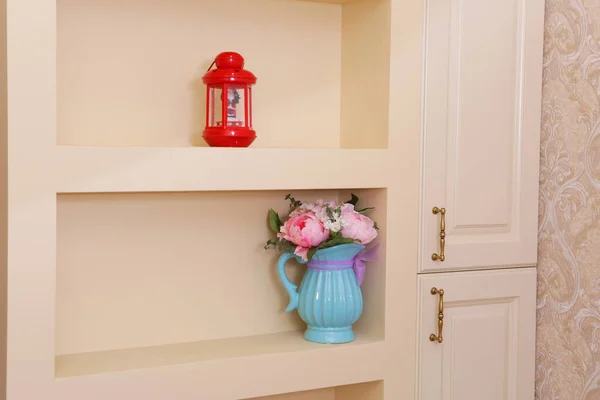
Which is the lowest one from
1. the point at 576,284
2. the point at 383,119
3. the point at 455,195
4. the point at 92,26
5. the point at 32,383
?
the point at 32,383

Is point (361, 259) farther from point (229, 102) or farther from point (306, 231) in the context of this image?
point (229, 102)

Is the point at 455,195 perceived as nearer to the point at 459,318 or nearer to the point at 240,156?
the point at 459,318

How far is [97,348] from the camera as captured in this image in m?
1.84

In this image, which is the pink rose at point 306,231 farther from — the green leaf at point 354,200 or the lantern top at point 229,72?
the lantern top at point 229,72

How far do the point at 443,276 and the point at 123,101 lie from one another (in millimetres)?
893

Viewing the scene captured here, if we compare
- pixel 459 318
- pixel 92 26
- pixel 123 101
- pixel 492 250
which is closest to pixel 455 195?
pixel 492 250

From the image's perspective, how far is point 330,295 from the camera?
187 cm

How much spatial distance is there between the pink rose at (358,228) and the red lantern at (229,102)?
0.30 meters

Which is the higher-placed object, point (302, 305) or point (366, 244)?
point (366, 244)

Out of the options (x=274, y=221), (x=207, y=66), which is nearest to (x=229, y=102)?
(x=207, y=66)

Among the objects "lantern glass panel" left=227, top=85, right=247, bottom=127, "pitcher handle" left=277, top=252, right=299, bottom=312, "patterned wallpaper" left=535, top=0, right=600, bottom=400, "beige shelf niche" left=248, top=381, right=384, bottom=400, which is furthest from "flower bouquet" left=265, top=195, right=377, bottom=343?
"patterned wallpaper" left=535, top=0, right=600, bottom=400

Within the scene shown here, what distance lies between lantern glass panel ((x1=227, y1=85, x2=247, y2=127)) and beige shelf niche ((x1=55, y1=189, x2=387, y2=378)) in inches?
9.0

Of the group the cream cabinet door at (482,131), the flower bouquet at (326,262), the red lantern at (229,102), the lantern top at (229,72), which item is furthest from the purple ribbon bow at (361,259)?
the lantern top at (229,72)

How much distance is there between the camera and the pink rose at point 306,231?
183cm
